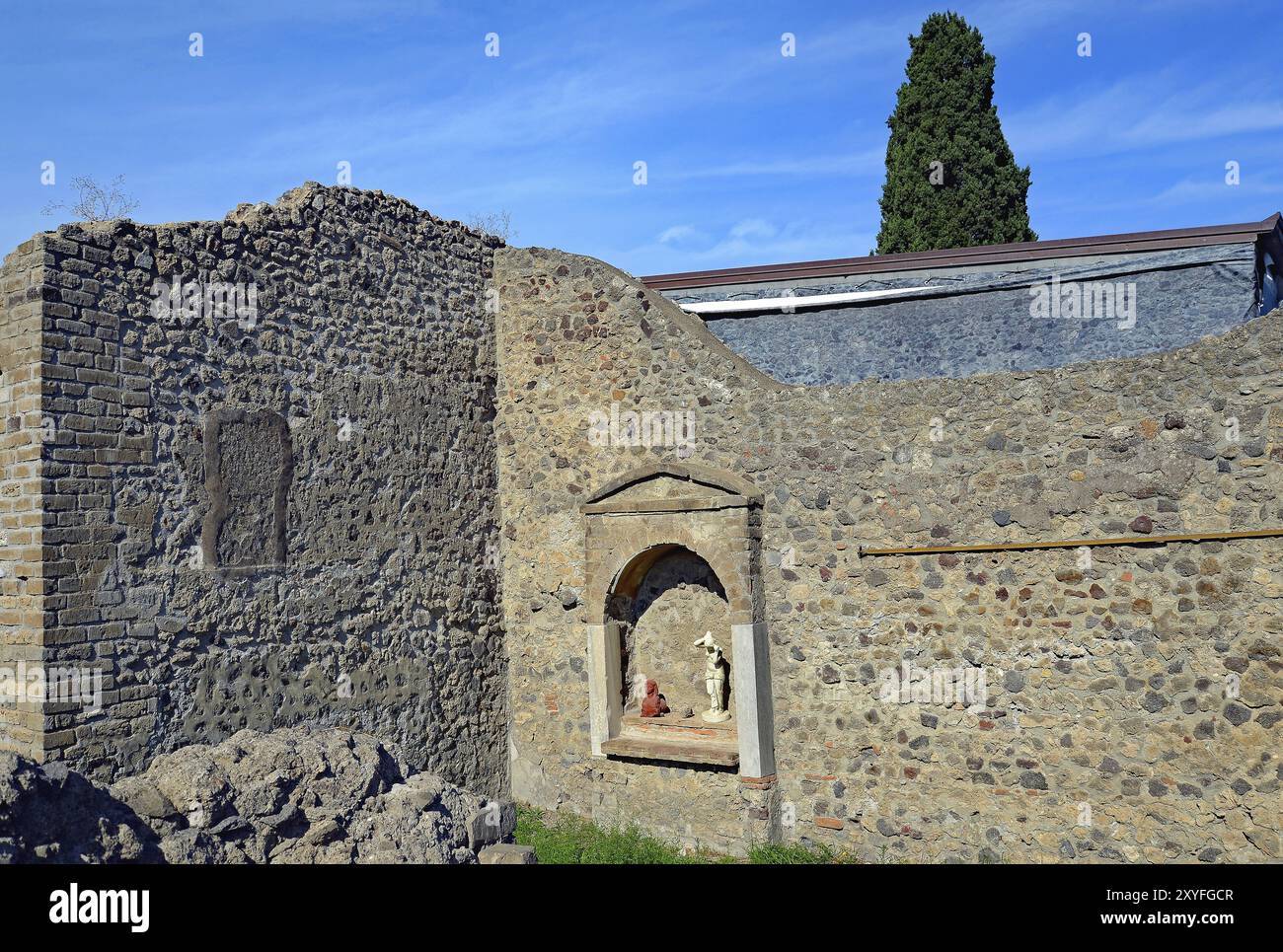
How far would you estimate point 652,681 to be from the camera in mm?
9102

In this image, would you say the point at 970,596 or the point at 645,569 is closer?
the point at 970,596

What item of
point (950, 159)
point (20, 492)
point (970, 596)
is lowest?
point (970, 596)

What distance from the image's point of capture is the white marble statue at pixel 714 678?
8.65 metres

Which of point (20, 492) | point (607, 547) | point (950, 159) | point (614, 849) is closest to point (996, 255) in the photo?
point (950, 159)

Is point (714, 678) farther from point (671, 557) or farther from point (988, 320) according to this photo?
point (988, 320)

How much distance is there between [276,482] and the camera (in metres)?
7.46

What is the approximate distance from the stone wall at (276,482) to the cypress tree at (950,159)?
8.79 metres

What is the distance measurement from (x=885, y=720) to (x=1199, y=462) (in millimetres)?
2800

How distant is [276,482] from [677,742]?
12.6 feet

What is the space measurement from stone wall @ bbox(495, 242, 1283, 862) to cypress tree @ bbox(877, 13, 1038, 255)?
8.50 metres

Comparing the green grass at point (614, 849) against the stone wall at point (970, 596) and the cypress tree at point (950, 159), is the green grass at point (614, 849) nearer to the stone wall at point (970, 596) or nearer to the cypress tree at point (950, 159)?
the stone wall at point (970, 596)

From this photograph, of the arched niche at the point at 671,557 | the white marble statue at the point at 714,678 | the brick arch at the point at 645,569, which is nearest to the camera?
the arched niche at the point at 671,557

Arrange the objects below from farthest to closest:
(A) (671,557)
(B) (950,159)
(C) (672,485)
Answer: (B) (950,159), (A) (671,557), (C) (672,485)

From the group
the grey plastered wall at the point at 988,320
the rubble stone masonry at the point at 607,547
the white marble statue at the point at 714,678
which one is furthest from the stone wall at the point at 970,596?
the grey plastered wall at the point at 988,320
